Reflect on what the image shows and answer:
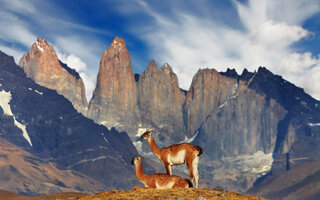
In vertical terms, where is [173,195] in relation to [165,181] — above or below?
below

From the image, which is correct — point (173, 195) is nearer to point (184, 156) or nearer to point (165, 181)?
point (165, 181)

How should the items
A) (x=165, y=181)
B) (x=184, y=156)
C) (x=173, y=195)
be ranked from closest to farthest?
(x=173, y=195) < (x=165, y=181) < (x=184, y=156)

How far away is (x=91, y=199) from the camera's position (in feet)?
98.9

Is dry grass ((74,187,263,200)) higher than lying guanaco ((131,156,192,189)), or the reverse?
lying guanaco ((131,156,192,189))

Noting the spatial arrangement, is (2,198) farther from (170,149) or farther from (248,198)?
(248,198)

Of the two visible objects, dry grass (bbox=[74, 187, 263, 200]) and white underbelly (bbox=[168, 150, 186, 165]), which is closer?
dry grass (bbox=[74, 187, 263, 200])

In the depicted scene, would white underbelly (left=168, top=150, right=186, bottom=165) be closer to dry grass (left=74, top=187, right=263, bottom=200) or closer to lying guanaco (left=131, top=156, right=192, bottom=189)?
lying guanaco (left=131, top=156, right=192, bottom=189)

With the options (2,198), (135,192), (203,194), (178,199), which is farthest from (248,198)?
(2,198)

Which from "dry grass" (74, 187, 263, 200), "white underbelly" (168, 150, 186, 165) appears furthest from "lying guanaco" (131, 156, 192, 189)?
"white underbelly" (168, 150, 186, 165)

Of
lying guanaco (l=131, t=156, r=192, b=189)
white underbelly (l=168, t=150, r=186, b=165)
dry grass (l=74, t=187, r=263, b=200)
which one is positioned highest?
white underbelly (l=168, t=150, r=186, b=165)

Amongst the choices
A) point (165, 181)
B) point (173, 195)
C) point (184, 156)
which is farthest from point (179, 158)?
point (173, 195)

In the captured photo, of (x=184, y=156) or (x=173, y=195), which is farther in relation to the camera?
(x=184, y=156)

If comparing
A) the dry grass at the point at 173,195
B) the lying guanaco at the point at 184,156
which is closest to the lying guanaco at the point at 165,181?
the dry grass at the point at 173,195

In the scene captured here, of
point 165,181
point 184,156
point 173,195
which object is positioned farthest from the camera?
point 184,156
